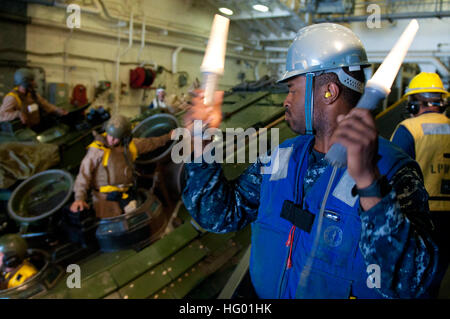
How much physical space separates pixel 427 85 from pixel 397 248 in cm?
224

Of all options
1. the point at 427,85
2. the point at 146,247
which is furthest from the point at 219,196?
the point at 146,247

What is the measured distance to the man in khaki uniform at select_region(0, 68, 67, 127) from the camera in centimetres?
494

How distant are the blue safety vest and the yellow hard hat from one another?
1.83 metres

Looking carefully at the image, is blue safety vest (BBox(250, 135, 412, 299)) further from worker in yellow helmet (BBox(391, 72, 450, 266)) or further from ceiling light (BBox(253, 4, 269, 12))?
ceiling light (BBox(253, 4, 269, 12))

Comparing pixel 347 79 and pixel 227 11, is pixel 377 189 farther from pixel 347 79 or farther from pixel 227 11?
pixel 227 11

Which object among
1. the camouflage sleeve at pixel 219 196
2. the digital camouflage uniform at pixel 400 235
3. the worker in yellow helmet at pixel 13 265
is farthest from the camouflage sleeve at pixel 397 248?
the worker in yellow helmet at pixel 13 265

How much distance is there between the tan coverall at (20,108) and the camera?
4922 millimetres

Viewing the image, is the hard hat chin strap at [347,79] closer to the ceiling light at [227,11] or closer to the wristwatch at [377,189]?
the wristwatch at [377,189]

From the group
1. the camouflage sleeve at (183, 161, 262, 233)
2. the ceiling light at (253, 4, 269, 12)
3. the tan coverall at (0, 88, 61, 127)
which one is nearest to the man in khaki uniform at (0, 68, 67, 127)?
the tan coverall at (0, 88, 61, 127)

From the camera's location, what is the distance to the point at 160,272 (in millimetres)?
3082

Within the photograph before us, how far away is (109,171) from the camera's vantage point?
3.81 m

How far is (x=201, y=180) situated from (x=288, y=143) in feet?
1.29
